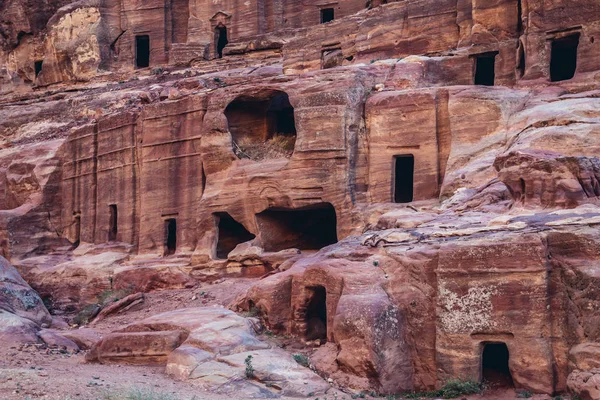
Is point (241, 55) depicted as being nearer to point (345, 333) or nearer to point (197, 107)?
point (197, 107)

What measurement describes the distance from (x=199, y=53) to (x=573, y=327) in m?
34.6

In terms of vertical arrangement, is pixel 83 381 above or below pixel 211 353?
below

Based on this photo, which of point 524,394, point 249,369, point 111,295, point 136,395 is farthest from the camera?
point 111,295

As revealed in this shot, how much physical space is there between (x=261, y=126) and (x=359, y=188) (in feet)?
19.9

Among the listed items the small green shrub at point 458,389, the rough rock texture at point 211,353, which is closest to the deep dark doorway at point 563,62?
the small green shrub at point 458,389

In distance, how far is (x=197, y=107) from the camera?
107 feet

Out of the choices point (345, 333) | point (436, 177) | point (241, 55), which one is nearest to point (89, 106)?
point (241, 55)

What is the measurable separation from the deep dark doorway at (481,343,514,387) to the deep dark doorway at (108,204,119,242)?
19.4 m

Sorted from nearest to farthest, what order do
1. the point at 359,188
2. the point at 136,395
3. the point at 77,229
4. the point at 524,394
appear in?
the point at 136,395 < the point at 524,394 < the point at 359,188 < the point at 77,229

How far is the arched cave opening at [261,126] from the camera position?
3178cm

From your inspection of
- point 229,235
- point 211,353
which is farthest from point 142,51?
point 211,353

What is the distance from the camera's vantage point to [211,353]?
19.6 meters

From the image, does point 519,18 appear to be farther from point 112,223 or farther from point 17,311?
point 17,311

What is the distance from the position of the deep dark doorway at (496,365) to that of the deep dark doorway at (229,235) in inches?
524
